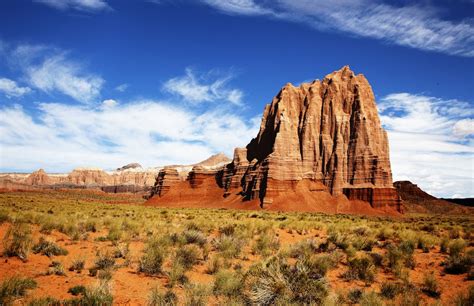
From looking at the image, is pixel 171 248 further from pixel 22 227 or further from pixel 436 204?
pixel 436 204

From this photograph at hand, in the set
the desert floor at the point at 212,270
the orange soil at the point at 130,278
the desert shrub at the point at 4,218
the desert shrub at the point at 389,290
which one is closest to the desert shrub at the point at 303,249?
the desert floor at the point at 212,270

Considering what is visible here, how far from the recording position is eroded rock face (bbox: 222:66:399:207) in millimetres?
71688

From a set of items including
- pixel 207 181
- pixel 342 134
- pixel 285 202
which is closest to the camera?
pixel 285 202

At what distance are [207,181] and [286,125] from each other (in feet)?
88.7

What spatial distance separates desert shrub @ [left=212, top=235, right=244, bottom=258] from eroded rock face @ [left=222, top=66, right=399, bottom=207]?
52.2 meters

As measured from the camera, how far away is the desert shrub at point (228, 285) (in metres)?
8.83

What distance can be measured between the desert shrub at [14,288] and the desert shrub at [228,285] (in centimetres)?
479

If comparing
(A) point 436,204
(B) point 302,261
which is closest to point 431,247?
(B) point 302,261

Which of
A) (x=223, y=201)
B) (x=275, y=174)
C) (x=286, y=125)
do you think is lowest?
(x=223, y=201)

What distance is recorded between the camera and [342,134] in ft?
254

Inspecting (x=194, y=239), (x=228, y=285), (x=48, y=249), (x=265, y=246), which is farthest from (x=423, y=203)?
(x=48, y=249)

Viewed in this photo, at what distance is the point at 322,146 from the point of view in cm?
7744

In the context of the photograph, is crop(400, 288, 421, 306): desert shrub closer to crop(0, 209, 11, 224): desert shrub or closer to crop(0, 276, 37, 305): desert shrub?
crop(0, 276, 37, 305): desert shrub

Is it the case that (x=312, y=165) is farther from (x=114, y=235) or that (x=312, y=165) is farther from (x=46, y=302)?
(x=46, y=302)
